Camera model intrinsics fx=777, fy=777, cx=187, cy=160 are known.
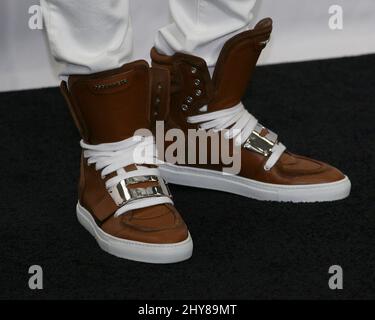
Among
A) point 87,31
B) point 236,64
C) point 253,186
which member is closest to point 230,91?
point 236,64

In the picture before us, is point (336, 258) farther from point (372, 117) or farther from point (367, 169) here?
point (372, 117)

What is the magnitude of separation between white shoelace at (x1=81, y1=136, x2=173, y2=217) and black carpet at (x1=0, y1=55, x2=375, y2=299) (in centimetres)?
10

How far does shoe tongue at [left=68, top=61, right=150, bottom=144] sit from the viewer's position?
3.71 ft

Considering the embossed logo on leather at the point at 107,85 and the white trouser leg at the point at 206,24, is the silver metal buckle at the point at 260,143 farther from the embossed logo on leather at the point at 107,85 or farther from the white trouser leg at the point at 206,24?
the embossed logo on leather at the point at 107,85

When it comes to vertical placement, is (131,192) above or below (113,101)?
below

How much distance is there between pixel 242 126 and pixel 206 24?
0.18 m

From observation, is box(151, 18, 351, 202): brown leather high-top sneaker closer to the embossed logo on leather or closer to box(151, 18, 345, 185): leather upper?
box(151, 18, 345, 185): leather upper

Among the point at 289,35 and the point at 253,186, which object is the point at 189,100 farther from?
the point at 289,35

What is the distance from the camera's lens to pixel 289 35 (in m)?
2.13

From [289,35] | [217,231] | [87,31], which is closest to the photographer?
[87,31]

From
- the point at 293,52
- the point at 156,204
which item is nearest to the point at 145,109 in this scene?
the point at 156,204

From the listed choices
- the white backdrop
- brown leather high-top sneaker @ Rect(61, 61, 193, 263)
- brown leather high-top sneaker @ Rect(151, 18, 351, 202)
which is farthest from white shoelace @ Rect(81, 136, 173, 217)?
the white backdrop

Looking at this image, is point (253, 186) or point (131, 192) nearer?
point (131, 192)

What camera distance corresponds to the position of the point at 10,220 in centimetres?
130
